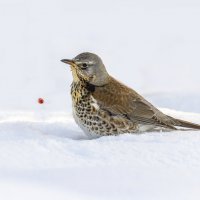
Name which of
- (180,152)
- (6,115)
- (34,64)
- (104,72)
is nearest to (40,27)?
(34,64)

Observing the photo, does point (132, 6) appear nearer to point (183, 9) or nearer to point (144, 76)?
point (183, 9)

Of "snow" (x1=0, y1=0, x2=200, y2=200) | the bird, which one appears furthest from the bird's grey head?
"snow" (x1=0, y1=0, x2=200, y2=200)

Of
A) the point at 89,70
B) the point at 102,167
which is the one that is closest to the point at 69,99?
the point at 89,70

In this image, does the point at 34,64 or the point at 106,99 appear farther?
the point at 34,64

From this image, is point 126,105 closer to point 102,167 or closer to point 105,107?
point 105,107

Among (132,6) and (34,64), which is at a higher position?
(132,6)

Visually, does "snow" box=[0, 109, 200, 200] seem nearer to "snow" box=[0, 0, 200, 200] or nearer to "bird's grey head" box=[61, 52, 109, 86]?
"snow" box=[0, 0, 200, 200]
